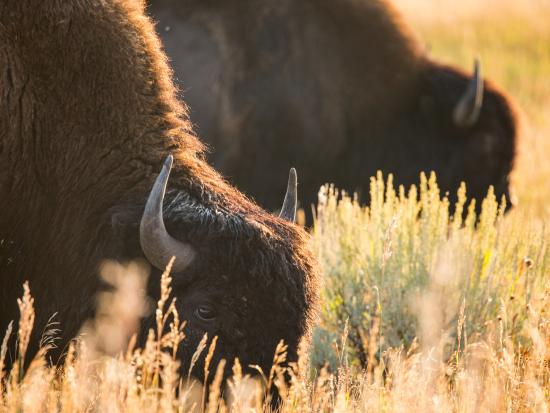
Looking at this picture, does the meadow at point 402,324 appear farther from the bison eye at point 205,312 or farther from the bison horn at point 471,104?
the bison horn at point 471,104

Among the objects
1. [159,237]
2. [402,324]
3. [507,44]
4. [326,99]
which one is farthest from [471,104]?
[507,44]

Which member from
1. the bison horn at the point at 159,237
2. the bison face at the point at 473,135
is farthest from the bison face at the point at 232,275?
the bison face at the point at 473,135

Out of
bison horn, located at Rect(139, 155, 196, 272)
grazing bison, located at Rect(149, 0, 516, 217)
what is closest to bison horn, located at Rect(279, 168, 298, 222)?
bison horn, located at Rect(139, 155, 196, 272)

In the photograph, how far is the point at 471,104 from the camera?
891 cm

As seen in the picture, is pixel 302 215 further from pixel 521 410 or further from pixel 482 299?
pixel 521 410

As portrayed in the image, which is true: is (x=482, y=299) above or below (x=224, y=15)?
below

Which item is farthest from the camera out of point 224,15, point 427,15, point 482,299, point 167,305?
point 427,15

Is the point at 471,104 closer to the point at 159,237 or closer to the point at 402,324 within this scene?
the point at 402,324

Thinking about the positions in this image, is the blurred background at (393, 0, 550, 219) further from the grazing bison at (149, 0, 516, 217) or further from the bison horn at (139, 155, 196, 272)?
the bison horn at (139, 155, 196, 272)

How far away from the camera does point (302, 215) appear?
8.48m

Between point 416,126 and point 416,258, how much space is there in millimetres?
4001

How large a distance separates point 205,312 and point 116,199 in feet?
2.36

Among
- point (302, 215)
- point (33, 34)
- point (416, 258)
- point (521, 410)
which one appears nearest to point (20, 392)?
point (33, 34)

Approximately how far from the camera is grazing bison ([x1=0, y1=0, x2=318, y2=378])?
13.1ft
